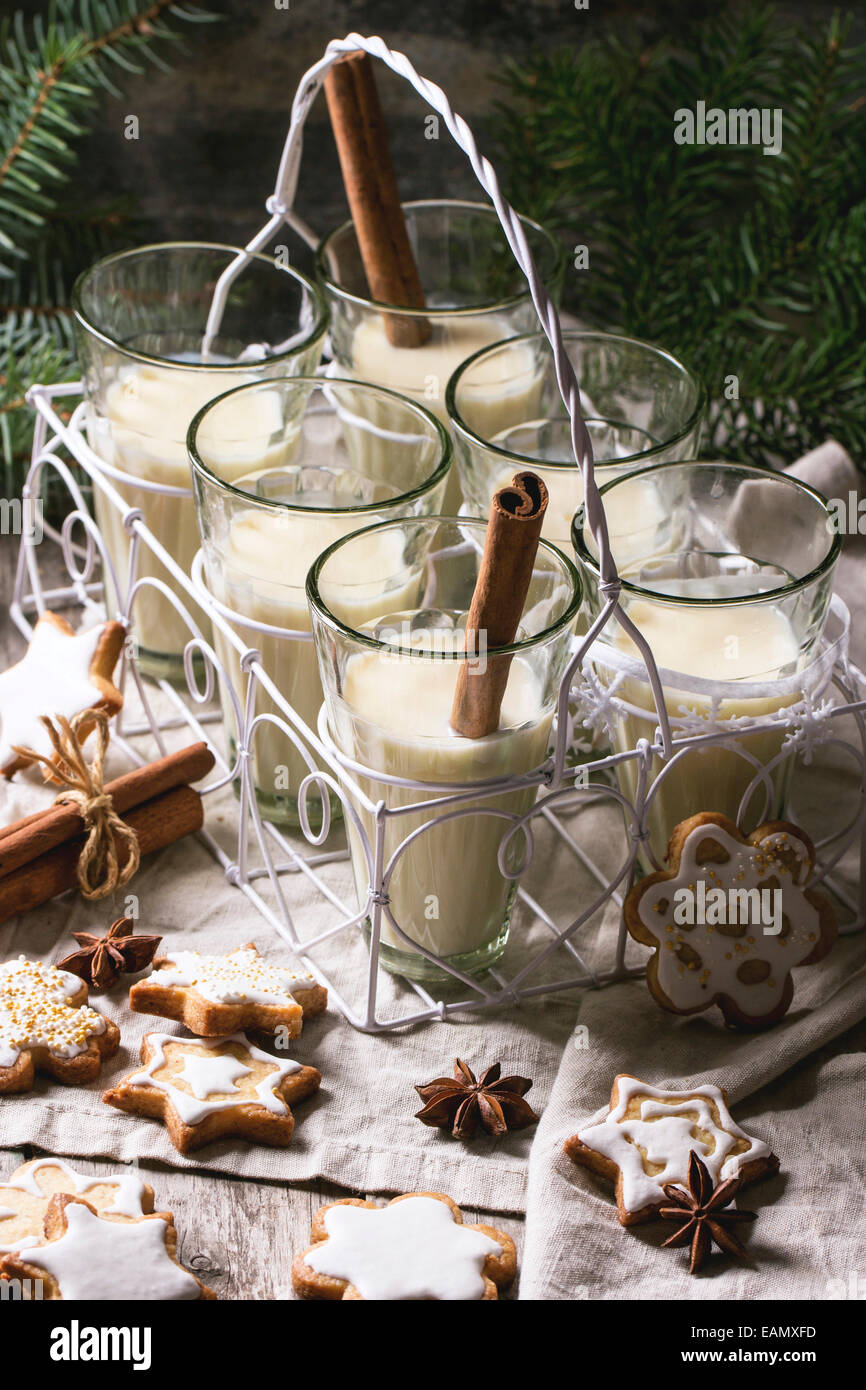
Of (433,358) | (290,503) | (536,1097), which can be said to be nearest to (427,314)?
(433,358)

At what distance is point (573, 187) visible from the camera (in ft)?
4.90

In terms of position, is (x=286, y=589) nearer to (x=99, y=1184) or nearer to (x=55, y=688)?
(x=55, y=688)

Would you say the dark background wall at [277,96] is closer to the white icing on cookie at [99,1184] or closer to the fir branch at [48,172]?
the fir branch at [48,172]

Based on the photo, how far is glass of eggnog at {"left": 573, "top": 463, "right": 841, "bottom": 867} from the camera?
94 cm

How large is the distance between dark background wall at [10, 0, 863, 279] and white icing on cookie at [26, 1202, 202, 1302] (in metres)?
1.08

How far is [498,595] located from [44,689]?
1.46ft

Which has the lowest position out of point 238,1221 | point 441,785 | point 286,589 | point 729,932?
point 238,1221

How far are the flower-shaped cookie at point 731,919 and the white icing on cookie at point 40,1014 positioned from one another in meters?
0.35

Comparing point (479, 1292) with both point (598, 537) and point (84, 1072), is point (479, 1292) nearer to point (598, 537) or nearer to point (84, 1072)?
point (84, 1072)

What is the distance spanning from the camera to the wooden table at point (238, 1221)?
2.71ft

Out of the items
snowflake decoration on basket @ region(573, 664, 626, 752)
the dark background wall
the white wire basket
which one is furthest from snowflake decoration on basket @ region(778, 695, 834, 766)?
the dark background wall

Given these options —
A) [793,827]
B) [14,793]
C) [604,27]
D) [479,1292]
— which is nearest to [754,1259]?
[479,1292]

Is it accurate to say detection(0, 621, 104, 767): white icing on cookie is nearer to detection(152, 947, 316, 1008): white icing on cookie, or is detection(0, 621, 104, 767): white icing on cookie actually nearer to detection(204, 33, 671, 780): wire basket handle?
detection(152, 947, 316, 1008): white icing on cookie

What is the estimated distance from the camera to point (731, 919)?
0.95m
